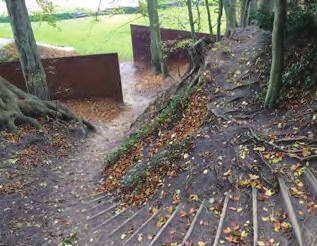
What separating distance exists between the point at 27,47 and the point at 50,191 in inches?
241

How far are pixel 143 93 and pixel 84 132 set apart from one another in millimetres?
6244

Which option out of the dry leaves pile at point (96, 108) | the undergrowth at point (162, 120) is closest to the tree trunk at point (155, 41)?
the dry leaves pile at point (96, 108)

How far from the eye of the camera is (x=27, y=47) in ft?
40.0

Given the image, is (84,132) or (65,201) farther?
(84,132)

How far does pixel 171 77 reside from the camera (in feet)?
57.1

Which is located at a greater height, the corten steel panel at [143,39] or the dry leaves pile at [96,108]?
the corten steel panel at [143,39]

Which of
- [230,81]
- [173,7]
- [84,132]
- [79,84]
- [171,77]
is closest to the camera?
[230,81]

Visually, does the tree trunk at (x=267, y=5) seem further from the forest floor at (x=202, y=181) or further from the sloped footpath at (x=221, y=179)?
the sloped footpath at (x=221, y=179)

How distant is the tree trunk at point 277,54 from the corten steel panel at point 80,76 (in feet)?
32.8

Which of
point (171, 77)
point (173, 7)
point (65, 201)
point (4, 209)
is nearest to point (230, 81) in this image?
point (65, 201)

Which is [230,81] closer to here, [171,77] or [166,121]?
[166,121]

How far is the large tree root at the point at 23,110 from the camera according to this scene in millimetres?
10438

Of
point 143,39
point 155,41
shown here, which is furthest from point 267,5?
point 143,39

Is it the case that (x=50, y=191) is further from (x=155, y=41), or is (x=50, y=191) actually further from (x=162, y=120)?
(x=155, y=41)
